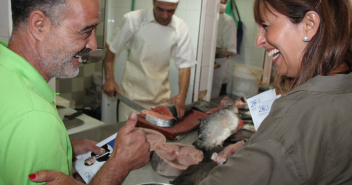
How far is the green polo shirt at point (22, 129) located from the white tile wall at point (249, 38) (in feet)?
17.1

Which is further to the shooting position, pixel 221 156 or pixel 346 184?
pixel 221 156

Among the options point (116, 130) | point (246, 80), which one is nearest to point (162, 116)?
point (116, 130)

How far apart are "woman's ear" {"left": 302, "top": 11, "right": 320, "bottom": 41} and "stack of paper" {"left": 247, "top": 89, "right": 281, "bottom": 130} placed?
2.32ft

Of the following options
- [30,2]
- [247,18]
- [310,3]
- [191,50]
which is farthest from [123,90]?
[247,18]

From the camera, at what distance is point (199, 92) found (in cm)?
372

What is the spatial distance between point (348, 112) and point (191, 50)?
2622mm

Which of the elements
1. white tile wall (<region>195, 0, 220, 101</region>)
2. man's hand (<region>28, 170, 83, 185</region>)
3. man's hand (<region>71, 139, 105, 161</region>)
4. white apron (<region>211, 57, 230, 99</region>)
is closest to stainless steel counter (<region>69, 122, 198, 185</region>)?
man's hand (<region>71, 139, 105, 161</region>)

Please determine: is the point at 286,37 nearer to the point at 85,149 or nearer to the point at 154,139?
the point at 154,139

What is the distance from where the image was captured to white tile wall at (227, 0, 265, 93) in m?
5.75

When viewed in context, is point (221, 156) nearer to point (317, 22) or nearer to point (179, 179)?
point (179, 179)

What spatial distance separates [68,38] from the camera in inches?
46.4

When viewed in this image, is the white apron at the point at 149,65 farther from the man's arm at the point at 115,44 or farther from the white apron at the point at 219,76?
the white apron at the point at 219,76

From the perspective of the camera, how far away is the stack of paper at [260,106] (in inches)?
66.7

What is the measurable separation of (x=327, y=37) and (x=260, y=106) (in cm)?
79
